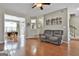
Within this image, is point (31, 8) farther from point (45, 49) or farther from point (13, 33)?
point (45, 49)

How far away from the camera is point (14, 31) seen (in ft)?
6.70

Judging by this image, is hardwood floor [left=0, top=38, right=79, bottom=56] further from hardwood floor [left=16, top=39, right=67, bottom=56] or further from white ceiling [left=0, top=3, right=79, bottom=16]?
white ceiling [left=0, top=3, right=79, bottom=16]

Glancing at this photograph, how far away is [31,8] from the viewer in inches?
80.9

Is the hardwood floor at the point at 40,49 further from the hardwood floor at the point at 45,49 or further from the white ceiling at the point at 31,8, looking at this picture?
the white ceiling at the point at 31,8

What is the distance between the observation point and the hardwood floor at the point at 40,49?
78.9 inches

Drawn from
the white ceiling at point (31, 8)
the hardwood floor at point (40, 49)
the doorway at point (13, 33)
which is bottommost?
the hardwood floor at point (40, 49)

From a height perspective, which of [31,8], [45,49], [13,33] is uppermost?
[31,8]

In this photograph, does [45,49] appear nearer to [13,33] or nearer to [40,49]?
[40,49]

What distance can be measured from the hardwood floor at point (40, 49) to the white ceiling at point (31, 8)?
1.57 feet

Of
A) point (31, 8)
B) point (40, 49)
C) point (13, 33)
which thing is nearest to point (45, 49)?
point (40, 49)

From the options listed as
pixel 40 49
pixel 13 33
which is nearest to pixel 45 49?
pixel 40 49

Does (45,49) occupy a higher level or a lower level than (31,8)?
lower

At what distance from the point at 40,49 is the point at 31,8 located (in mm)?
708

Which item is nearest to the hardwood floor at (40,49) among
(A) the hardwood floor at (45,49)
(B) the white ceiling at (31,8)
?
(A) the hardwood floor at (45,49)
